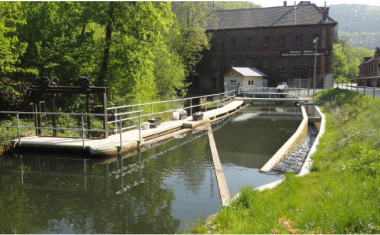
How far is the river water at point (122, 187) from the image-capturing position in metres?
5.65

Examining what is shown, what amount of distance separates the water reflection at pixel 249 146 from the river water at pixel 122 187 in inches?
1.2

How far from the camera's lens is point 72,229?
5402 millimetres

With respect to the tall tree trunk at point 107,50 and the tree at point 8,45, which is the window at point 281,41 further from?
the tree at point 8,45

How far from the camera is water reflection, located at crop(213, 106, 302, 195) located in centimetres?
812

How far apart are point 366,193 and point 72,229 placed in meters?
4.71

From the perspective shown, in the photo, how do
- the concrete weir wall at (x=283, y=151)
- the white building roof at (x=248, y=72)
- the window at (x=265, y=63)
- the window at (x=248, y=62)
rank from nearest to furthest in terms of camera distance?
the concrete weir wall at (x=283, y=151), the white building roof at (x=248, y=72), the window at (x=265, y=63), the window at (x=248, y=62)

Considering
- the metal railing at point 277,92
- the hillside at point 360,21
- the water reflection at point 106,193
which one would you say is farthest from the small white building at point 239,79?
the hillside at point 360,21

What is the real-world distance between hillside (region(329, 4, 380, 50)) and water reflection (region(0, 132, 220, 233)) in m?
170

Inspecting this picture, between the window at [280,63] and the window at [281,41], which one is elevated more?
the window at [281,41]

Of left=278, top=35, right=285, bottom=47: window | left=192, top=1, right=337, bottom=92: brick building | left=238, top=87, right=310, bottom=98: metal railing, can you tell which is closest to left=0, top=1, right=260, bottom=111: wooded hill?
left=238, top=87, right=310, bottom=98: metal railing

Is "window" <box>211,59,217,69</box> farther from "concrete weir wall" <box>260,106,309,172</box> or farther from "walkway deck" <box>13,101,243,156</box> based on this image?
"walkway deck" <box>13,101,243,156</box>

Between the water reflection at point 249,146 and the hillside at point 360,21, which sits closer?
the water reflection at point 249,146

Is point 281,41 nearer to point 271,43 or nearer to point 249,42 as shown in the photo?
point 271,43

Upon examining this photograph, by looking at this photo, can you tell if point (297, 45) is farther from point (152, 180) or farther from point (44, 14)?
point (152, 180)
